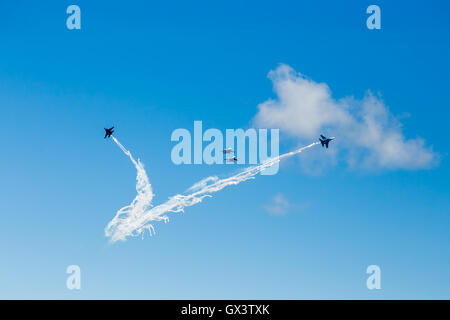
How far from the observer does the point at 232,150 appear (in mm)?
140875

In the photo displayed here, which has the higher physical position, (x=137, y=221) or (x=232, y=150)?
(x=232, y=150)
